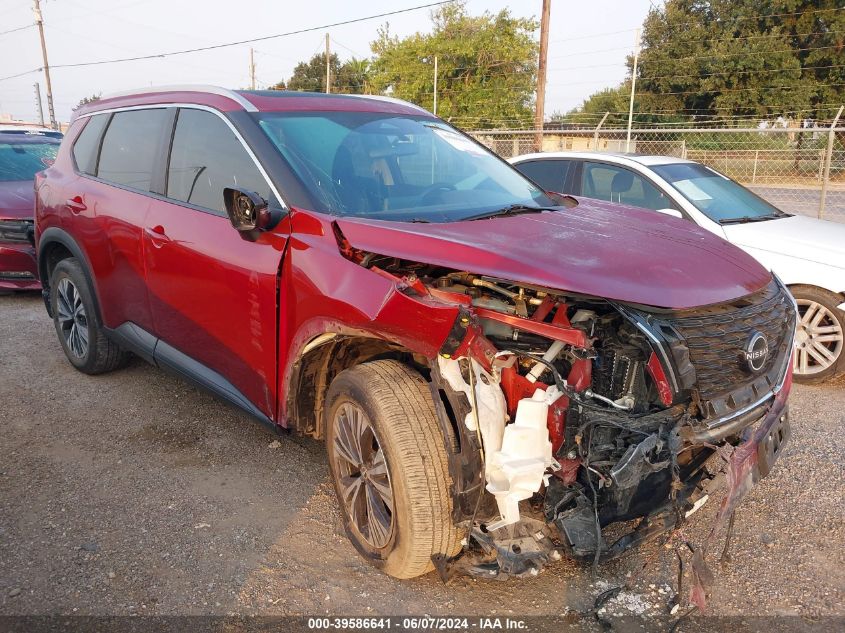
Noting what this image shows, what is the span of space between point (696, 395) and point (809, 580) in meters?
1.13

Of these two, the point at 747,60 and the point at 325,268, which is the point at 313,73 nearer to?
the point at 747,60

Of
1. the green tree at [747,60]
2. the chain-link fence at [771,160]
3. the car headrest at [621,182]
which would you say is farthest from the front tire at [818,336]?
the green tree at [747,60]

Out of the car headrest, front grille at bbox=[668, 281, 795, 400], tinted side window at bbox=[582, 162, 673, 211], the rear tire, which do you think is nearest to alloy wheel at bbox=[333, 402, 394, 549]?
front grille at bbox=[668, 281, 795, 400]

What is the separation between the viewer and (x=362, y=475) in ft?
9.35

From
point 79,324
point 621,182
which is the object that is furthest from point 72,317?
point 621,182

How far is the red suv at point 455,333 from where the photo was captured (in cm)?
232

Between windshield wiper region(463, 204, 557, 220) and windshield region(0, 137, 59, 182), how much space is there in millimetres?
6916

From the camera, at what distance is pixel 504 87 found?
40719 mm

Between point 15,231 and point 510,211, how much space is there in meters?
6.22

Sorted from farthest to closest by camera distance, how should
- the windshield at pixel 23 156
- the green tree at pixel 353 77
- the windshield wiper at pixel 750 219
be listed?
1. the green tree at pixel 353 77
2. the windshield at pixel 23 156
3. the windshield wiper at pixel 750 219

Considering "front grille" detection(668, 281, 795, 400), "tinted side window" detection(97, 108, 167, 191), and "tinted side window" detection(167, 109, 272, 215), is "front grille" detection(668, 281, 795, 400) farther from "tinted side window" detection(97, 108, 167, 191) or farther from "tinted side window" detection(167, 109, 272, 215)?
"tinted side window" detection(97, 108, 167, 191)

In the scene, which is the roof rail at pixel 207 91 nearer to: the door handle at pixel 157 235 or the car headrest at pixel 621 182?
the door handle at pixel 157 235

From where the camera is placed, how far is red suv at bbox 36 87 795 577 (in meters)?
2.32

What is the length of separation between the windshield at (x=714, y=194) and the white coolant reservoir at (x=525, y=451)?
383 cm
